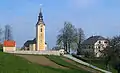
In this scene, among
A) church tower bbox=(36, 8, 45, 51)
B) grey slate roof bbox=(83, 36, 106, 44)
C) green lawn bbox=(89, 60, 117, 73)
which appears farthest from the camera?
grey slate roof bbox=(83, 36, 106, 44)

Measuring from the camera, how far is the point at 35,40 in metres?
121

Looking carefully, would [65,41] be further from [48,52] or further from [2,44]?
[2,44]

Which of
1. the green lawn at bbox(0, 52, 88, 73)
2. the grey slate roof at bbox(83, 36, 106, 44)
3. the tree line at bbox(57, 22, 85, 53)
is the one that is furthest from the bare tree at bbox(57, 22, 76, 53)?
the green lawn at bbox(0, 52, 88, 73)

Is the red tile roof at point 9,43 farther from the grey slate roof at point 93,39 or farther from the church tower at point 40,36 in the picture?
the grey slate roof at point 93,39

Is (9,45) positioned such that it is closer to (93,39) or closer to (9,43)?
(9,43)

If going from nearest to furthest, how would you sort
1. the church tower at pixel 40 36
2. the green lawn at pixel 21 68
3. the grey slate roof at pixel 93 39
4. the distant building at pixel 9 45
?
1. the green lawn at pixel 21 68
2. the distant building at pixel 9 45
3. the church tower at pixel 40 36
4. the grey slate roof at pixel 93 39

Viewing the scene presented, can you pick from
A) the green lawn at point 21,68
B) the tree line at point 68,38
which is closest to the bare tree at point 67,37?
the tree line at point 68,38

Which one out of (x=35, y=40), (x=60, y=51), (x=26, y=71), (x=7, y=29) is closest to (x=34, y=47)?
(x=35, y=40)

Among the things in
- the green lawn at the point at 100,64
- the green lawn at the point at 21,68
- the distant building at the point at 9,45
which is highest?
the distant building at the point at 9,45

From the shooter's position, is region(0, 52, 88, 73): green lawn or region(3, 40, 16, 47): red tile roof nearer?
region(0, 52, 88, 73): green lawn

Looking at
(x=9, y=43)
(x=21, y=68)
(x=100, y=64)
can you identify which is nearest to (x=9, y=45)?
(x=9, y=43)

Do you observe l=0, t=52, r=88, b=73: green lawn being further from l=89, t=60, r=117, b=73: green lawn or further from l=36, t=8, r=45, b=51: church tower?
l=36, t=8, r=45, b=51: church tower

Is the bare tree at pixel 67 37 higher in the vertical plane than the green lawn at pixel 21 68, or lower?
higher

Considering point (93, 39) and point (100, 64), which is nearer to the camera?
point (100, 64)
